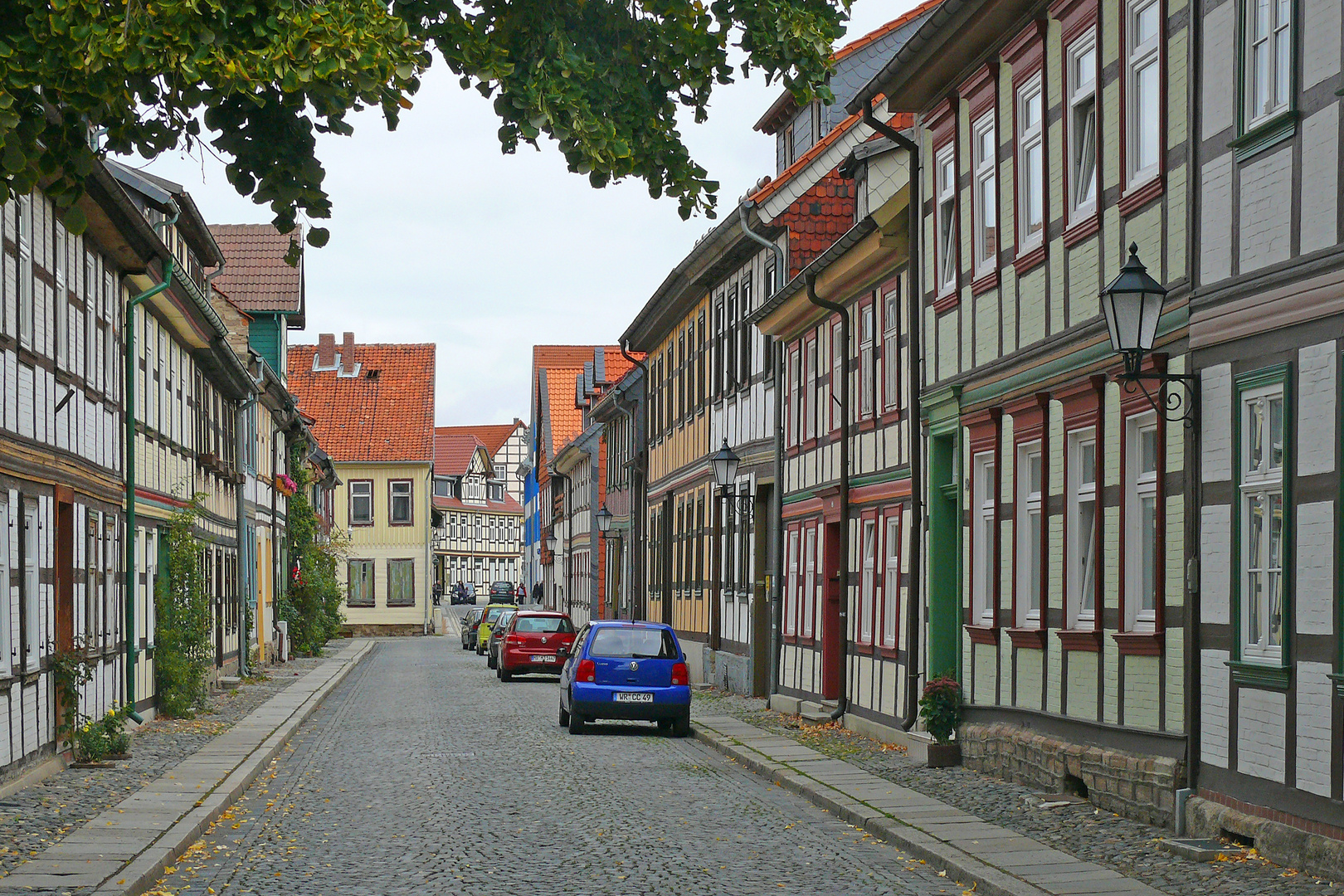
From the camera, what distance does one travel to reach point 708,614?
1337 inches

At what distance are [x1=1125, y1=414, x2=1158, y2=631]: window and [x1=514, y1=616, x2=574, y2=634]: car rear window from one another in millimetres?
24977

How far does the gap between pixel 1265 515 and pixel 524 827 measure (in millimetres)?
5834

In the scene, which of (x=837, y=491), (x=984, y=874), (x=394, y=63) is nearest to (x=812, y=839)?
(x=984, y=874)

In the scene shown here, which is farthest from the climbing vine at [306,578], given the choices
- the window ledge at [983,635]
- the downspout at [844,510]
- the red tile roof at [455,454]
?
the red tile roof at [455,454]

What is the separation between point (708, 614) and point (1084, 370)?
66.0 feet

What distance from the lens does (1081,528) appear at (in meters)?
14.7

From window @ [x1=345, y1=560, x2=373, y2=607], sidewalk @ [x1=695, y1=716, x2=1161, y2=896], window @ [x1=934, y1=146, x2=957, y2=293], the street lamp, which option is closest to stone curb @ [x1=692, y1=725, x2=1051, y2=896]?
sidewalk @ [x1=695, y1=716, x2=1161, y2=896]

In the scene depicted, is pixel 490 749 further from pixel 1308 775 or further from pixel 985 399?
pixel 1308 775

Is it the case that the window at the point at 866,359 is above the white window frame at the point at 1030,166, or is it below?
below

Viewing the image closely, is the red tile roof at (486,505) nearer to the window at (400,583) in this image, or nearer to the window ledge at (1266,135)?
the window at (400,583)

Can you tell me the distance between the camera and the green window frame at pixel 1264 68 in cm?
1080

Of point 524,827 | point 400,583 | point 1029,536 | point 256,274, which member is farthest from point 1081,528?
point 400,583

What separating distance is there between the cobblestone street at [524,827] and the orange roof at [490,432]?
118992 mm

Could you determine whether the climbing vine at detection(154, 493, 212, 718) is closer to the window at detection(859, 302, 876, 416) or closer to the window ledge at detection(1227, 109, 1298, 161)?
the window at detection(859, 302, 876, 416)
